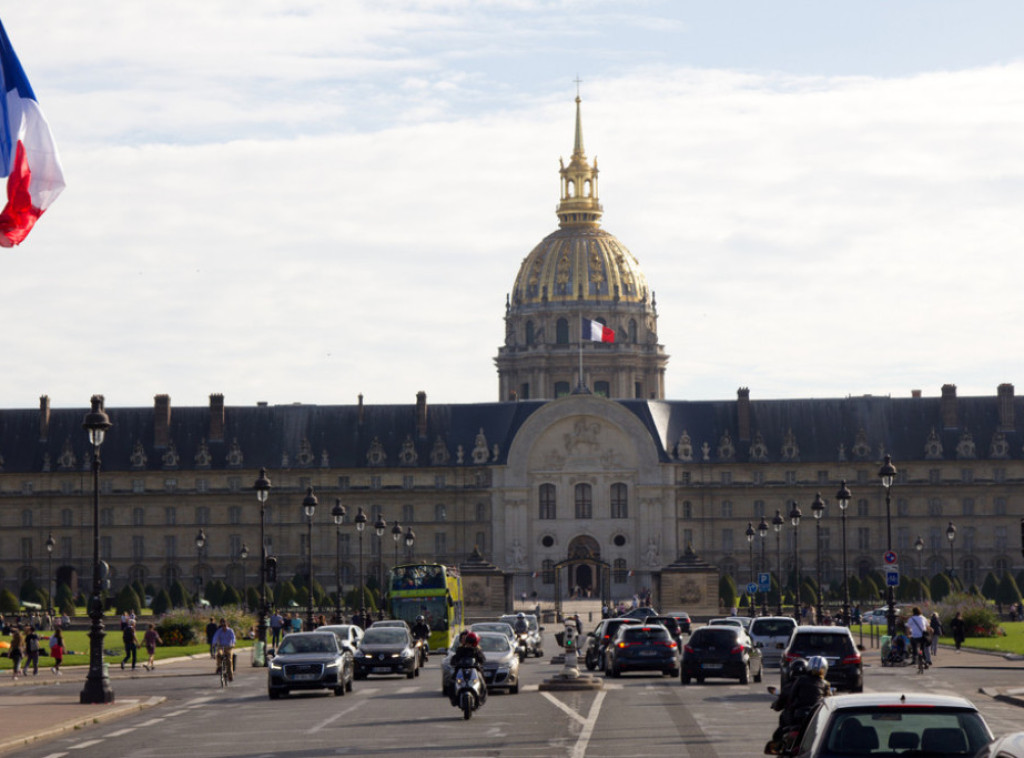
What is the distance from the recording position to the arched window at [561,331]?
182750 millimetres

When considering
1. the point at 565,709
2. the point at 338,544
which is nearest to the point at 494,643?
the point at 565,709

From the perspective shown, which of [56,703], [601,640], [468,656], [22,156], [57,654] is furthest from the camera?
[57,654]

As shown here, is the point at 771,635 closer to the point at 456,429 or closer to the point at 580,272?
the point at 456,429

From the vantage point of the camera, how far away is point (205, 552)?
135 metres

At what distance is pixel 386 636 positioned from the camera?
49.3 metres

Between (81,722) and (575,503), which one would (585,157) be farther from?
(81,722)

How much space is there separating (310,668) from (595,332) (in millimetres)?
111214

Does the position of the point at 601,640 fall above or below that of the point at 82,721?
above

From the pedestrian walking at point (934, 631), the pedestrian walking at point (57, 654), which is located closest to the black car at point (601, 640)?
the pedestrian walking at point (934, 631)

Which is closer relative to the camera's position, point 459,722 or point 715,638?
point 459,722

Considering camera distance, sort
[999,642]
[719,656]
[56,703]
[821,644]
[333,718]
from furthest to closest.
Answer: [999,642], [719,656], [56,703], [821,644], [333,718]

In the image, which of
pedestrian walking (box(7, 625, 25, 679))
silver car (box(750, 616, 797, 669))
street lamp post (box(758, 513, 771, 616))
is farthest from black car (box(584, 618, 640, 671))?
street lamp post (box(758, 513, 771, 616))

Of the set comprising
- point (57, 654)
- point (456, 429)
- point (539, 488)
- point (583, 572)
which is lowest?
point (57, 654)

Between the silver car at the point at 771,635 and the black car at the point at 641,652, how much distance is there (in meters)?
4.20
